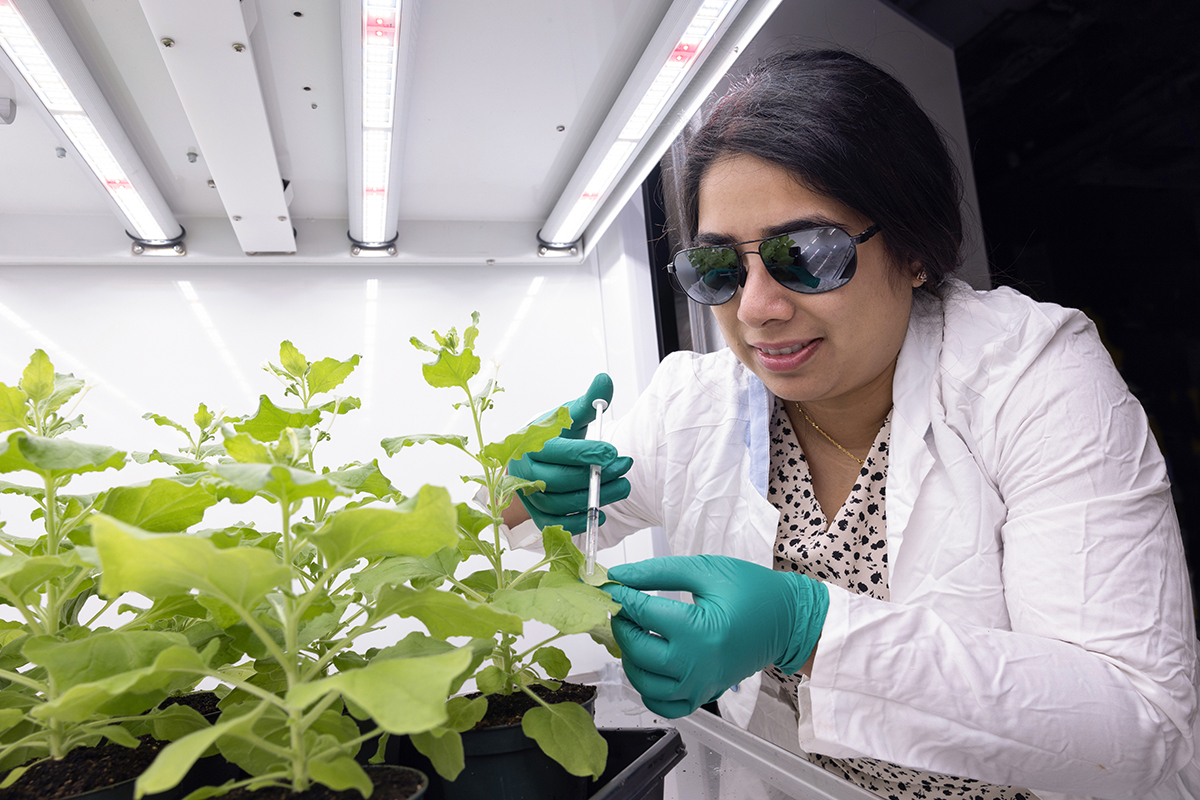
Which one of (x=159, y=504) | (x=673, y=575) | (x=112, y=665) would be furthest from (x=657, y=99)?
(x=112, y=665)

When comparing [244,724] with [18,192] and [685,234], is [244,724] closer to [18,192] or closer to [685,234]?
[685,234]

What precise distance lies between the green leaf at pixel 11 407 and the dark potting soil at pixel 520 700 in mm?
416

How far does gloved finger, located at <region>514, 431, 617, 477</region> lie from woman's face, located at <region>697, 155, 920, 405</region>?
0.26 metres

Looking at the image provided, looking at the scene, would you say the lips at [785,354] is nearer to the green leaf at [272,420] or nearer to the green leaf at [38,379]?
the green leaf at [272,420]

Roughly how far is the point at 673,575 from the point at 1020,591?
41 centimetres

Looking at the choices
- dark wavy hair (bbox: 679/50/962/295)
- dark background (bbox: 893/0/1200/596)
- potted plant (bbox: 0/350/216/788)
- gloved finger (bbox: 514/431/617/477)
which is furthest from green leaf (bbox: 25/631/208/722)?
dark background (bbox: 893/0/1200/596)

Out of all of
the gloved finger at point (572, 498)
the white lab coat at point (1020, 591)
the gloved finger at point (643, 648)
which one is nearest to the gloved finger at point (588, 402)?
the gloved finger at point (572, 498)

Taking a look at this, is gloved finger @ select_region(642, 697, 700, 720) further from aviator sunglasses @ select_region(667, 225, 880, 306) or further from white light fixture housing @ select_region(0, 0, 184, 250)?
white light fixture housing @ select_region(0, 0, 184, 250)

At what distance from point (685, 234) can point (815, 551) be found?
0.57 m

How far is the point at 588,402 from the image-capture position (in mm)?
1034

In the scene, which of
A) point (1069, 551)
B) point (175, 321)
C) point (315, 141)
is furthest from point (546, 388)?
point (1069, 551)

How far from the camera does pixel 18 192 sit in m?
2.64

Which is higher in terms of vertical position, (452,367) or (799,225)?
(799,225)

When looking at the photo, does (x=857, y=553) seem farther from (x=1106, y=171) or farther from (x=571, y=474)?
(x=1106, y=171)
